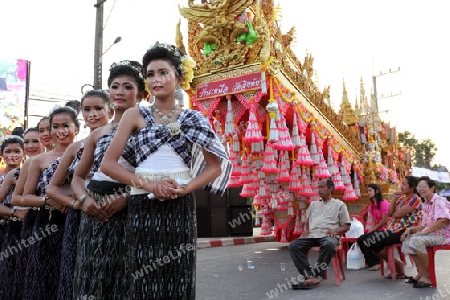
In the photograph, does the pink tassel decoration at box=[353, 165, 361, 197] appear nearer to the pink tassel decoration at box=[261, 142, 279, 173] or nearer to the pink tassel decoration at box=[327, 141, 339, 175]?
the pink tassel decoration at box=[327, 141, 339, 175]

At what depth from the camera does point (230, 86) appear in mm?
7562

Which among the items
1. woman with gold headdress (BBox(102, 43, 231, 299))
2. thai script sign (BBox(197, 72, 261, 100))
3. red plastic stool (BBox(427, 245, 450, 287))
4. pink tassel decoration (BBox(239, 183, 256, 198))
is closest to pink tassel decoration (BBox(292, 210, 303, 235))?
pink tassel decoration (BBox(239, 183, 256, 198))

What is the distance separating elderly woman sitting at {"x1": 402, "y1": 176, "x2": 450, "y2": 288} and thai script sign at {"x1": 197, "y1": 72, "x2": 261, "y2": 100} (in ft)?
10.2

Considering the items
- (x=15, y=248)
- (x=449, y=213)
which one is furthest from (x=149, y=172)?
(x=449, y=213)

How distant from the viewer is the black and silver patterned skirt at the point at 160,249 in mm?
1890

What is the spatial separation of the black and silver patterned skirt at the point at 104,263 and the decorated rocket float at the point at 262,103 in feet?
15.8

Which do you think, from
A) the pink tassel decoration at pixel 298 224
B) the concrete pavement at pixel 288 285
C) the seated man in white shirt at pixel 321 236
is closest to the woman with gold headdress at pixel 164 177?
the concrete pavement at pixel 288 285

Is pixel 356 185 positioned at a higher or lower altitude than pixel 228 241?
higher

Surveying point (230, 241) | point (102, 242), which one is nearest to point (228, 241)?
point (230, 241)

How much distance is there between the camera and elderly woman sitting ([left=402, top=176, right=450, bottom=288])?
5.10m

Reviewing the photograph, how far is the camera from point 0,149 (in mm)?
4680

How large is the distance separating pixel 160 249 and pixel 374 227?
5.73m

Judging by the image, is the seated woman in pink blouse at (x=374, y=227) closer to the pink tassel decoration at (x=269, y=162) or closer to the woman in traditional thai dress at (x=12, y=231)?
the pink tassel decoration at (x=269, y=162)

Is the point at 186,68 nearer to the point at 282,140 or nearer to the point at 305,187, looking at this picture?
the point at 282,140
